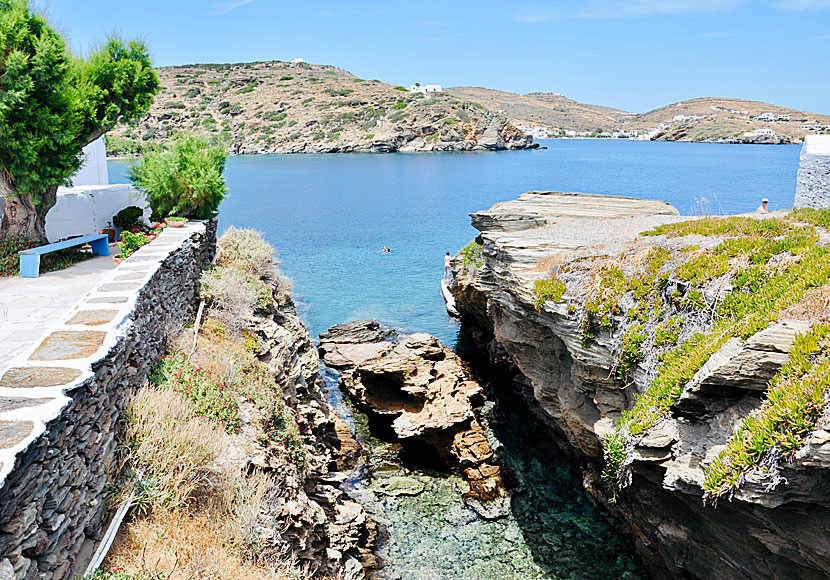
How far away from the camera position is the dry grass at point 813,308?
693 centimetres

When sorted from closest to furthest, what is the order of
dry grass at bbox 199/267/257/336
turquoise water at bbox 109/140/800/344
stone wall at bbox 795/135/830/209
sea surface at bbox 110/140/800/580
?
sea surface at bbox 110/140/800/580, dry grass at bbox 199/267/257/336, stone wall at bbox 795/135/830/209, turquoise water at bbox 109/140/800/344

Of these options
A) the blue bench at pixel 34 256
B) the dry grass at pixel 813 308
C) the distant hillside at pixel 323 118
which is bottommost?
the blue bench at pixel 34 256

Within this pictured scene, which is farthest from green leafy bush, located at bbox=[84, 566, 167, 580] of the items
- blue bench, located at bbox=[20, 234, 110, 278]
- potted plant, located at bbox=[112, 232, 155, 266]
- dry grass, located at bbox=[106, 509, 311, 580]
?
blue bench, located at bbox=[20, 234, 110, 278]

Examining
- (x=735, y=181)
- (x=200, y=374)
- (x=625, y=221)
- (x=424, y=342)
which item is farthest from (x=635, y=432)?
(x=735, y=181)

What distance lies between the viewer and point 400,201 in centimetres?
6500

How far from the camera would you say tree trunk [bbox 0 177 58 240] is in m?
14.5

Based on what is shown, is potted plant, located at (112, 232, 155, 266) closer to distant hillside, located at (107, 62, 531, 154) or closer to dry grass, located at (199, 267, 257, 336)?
dry grass, located at (199, 267, 257, 336)

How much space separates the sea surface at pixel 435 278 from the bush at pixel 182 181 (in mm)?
7013

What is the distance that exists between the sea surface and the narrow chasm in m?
0.04

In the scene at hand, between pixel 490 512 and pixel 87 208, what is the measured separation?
14342mm

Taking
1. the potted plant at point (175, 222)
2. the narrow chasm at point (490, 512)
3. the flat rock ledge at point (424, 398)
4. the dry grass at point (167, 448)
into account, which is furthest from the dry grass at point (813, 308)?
the potted plant at point (175, 222)

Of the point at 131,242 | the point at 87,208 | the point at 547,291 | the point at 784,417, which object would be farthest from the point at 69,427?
the point at 87,208

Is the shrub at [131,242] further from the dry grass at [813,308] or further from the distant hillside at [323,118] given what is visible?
the distant hillside at [323,118]

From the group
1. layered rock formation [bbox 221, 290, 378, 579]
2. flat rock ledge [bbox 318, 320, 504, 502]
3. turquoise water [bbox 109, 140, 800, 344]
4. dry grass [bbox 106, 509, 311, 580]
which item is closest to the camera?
dry grass [bbox 106, 509, 311, 580]
